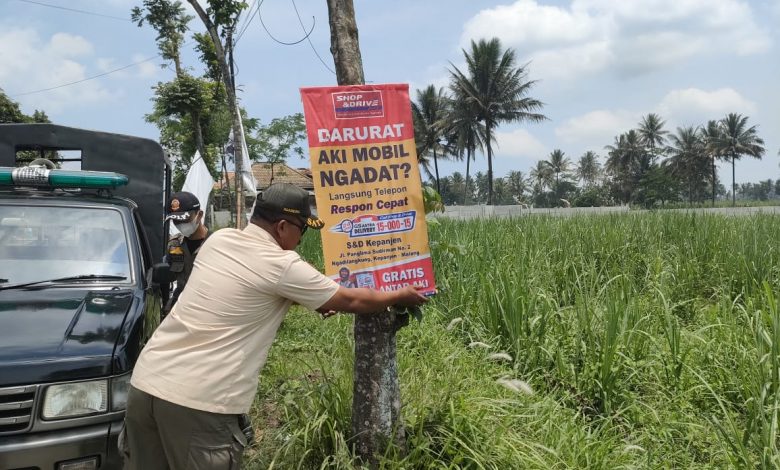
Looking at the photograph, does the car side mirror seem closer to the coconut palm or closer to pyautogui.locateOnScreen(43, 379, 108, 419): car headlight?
pyautogui.locateOnScreen(43, 379, 108, 419): car headlight

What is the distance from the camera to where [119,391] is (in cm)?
264

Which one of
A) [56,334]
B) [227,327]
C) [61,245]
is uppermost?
[61,245]

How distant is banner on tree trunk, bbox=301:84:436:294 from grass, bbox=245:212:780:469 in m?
0.41

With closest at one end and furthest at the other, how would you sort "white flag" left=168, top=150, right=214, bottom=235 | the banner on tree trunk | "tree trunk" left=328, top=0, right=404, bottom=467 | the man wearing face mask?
the banner on tree trunk < "tree trunk" left=328, top=0, right=404, bottom=467 < the man wearing face mask < "white flag" left=168, top=150, right=214, bottom=235

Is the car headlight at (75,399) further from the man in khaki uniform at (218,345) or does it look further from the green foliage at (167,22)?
the green foliage at (167,22)

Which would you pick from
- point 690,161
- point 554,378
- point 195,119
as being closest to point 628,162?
point 690,161

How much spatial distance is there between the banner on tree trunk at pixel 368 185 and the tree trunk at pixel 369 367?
241 millimetres

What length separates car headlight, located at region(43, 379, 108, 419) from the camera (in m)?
2.44

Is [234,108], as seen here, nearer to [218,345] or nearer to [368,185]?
[368,185]

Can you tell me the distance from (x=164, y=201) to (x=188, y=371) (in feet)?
12.4

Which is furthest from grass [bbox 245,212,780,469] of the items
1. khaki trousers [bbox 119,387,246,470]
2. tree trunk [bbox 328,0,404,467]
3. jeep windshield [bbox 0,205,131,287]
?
jeep windshield [bbox 0,205,131,287]

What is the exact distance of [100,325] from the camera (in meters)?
2.82

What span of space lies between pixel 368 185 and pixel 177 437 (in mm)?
1365

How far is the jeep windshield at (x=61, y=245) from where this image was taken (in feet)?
11.3
